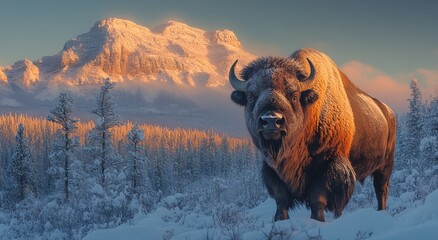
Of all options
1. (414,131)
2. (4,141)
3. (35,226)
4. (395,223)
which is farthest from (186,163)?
(395,223)

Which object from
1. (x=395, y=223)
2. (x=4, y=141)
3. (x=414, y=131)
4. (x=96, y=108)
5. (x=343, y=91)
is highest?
(x=343, y=91)

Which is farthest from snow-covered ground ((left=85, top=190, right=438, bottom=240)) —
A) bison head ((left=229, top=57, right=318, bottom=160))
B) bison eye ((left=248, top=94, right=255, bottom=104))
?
bison eye ((left=248, top=94, right=255, bottom=104))

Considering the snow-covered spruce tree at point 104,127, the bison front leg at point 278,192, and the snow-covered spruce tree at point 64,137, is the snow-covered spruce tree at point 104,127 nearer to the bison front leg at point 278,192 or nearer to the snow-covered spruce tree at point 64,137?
the snow-covered spruce tree at point 64,137

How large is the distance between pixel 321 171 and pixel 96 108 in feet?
78.4

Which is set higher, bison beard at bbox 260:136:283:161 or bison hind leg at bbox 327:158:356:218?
bison beard at bbox 260:136:283:161

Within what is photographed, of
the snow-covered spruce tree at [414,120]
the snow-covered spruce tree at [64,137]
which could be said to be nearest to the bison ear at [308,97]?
the snow-covered spruce tree at [64,137]

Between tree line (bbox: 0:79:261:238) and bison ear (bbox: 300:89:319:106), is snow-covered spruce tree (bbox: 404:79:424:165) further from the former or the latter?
bison ear (bbox: 300:89:319:106)

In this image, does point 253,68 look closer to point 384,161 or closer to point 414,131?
point 384,161

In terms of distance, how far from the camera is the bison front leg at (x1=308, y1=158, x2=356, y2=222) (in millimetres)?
A: 6012

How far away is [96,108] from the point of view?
1107 inches

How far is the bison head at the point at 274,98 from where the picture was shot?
5.54 metres

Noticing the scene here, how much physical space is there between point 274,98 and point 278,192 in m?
1.67

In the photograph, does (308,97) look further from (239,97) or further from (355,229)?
(355,229)

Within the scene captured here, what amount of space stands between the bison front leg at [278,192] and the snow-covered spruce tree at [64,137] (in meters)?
22.4
